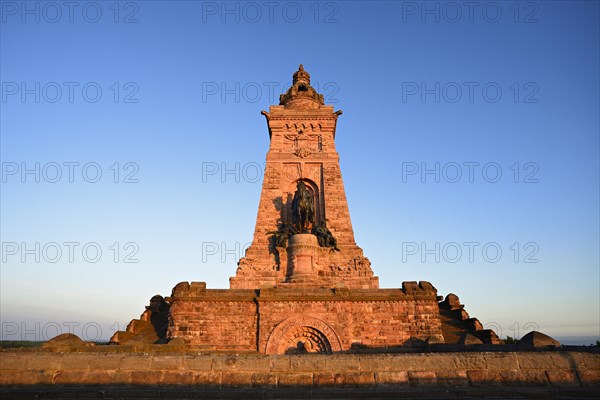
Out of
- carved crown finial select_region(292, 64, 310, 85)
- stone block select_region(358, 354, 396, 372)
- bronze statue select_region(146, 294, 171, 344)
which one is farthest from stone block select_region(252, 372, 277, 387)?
carved crown finial select_region(292, 64, 310, 85)

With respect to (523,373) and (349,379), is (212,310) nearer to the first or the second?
(349,379)

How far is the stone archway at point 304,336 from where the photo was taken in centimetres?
1600

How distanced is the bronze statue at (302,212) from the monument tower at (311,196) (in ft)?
2.71

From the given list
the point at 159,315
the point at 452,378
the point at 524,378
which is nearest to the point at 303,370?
the point at 452,378

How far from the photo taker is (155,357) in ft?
21.5

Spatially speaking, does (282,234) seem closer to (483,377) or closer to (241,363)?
(241,363)

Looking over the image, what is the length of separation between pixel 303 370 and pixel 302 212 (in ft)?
54.2

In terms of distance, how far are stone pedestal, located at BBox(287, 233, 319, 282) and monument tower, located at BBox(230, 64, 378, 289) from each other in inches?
2.1

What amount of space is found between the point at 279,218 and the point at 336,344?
32.7 feet

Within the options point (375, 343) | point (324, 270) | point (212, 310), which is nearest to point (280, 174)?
point (324, 270)

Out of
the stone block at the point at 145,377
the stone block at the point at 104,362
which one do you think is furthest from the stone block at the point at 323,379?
the stone block at the point at 104,362

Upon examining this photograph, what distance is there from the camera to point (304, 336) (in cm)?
1638

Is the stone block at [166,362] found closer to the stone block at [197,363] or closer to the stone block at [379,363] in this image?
the stone block at [197,363]

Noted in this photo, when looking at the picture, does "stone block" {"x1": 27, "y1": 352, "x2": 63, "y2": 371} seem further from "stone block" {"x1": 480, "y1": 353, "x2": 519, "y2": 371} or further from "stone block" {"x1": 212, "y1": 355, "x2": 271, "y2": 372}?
"stone block" {"x1": 480, "y1": 353, "x2": 519, "y2": 371}
